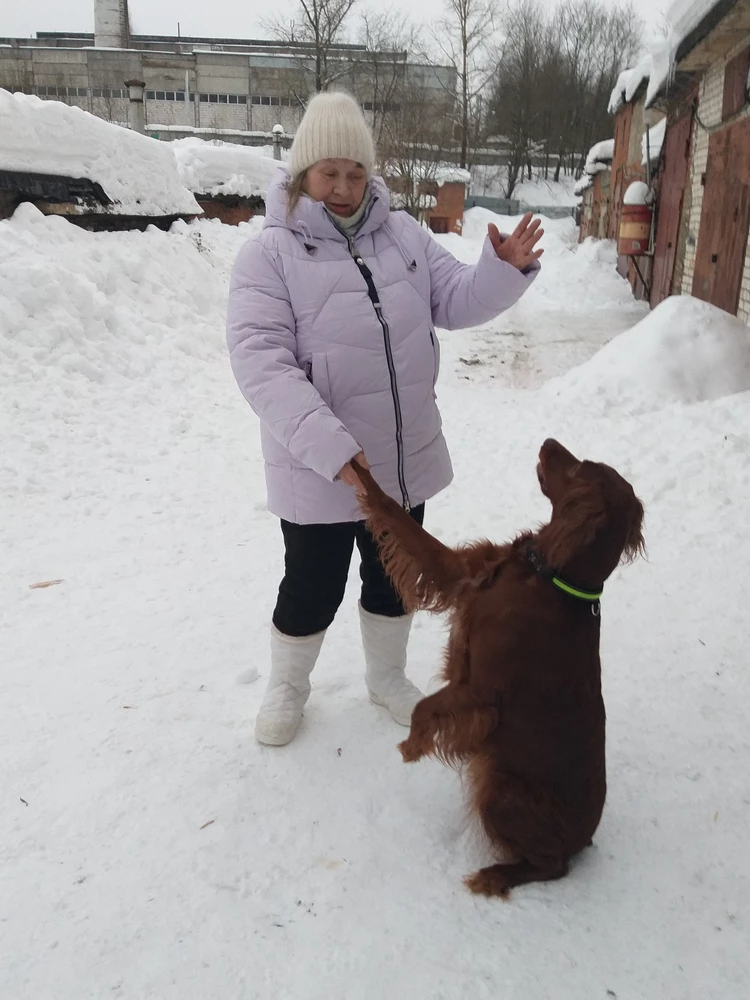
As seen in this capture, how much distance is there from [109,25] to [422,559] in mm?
47434

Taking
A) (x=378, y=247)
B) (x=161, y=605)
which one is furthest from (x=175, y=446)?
(x=378, y=247)

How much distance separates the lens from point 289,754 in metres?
2.39

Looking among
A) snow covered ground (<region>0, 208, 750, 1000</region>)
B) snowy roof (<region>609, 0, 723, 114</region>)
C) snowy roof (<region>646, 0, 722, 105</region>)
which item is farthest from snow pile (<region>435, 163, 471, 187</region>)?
snow covered ground (<region>0, 208, 750, 1000</region>)

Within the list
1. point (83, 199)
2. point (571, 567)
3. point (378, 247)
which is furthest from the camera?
point (83, 199)

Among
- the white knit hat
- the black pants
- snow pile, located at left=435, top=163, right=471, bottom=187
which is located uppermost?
snow pile, located at left=435, top=163, right=471, bottom=187

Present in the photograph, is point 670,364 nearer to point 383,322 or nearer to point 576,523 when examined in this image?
point 383,322

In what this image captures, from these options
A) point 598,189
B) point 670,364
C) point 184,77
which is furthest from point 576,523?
point 184,77

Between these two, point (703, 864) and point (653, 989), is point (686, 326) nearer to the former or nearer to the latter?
point (703, 864)

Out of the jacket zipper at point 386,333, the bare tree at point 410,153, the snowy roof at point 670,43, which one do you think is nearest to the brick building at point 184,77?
the bare tree at point 410,153

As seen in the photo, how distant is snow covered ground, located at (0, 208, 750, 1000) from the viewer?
1712 mm

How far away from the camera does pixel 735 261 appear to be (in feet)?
22.3

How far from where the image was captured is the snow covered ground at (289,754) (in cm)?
171

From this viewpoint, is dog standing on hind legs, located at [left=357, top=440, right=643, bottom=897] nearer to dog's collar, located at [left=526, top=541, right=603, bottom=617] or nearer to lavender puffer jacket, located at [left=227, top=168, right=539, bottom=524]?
dog's collar, located at [left=526, top=541, right=603, bottom=617]

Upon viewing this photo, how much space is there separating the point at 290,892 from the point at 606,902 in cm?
80
